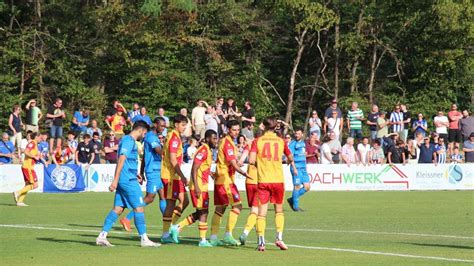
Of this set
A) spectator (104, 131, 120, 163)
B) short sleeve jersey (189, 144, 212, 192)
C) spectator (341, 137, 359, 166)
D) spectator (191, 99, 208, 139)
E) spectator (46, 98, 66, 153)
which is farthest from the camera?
spectator (191, 99, 208, 139)

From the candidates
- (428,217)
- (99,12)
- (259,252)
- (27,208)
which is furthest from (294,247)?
(99,12)

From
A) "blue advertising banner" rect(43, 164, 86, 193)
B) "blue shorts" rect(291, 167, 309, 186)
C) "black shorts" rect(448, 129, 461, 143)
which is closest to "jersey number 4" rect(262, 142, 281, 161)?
"blue shorts" rect(291, 167, 309, 186)

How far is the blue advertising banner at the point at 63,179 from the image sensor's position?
34.5m

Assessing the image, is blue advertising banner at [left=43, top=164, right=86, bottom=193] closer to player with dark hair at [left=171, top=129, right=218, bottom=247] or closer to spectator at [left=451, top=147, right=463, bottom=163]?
spectator at [left=451, top=147, right=463, bottom=163]

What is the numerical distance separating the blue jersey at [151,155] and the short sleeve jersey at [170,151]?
255mm

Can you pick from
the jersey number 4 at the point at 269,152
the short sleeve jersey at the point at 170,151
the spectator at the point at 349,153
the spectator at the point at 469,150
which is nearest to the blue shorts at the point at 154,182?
the short sleeve jersey at the point at 170,151

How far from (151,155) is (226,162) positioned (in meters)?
2.07

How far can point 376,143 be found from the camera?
121 ft

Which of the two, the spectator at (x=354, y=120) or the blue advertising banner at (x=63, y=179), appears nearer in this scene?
the blue advertising banner at (x=63, y=179)

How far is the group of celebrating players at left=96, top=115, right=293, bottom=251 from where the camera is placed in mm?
15617

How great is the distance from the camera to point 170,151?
17.2 metres

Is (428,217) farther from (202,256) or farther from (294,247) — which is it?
(202,256)

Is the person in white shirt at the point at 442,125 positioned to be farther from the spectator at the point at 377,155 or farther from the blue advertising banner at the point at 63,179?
the blue advertising banner at the point at 63,179

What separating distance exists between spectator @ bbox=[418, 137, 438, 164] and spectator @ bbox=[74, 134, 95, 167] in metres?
Answer: 11.9
